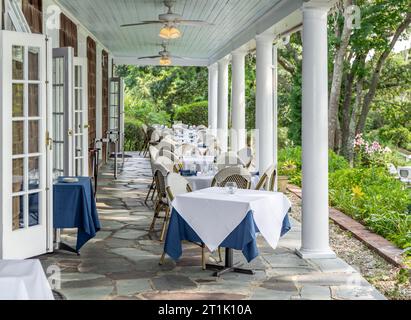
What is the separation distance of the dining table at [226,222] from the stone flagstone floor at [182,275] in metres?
0.23

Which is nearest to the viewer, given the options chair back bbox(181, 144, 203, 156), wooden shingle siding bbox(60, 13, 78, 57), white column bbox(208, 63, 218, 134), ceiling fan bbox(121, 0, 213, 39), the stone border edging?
the stone border edging

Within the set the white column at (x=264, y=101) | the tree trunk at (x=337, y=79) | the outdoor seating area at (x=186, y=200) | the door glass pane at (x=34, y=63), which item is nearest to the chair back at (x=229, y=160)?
the outdoor seating area at (x=186, y=200)

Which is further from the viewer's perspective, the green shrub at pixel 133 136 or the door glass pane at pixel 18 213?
the green shrub at pixel 133 136

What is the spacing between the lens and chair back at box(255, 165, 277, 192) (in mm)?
6762

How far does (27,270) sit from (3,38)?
3.18 m

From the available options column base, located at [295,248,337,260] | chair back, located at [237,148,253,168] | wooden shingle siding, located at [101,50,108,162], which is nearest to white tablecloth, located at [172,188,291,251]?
column base, located at [295,248,337,260]

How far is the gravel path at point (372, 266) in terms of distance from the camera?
16.5ft

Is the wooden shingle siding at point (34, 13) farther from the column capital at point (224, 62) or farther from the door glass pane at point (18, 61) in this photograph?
the column capital at point (224, 62)

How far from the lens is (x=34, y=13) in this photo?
278 inches

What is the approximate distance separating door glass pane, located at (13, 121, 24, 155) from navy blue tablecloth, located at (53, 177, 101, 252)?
1.90ft

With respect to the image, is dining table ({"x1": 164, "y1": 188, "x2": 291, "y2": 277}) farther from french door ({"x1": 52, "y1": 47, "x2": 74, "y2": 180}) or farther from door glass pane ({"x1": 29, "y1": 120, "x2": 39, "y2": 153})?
french door ({"x1": 52, "y1": 47, "x2": 74, "y2": 180})

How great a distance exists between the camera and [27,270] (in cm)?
291

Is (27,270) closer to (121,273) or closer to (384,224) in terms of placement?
(121,273)

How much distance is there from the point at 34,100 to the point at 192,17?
4.51m
